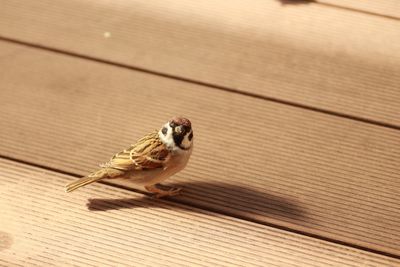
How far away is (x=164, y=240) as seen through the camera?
1.66m

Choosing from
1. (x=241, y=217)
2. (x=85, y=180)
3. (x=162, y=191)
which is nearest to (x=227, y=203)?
(x=241, y=217)

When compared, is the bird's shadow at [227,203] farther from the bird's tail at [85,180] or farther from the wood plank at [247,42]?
the wood plank at [247,42]

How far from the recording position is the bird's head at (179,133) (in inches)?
68.9

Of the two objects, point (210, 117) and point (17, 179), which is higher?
point (210, 117)

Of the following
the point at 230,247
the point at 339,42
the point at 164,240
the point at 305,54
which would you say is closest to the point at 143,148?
the point at 164,240

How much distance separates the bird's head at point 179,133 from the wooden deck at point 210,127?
17cm

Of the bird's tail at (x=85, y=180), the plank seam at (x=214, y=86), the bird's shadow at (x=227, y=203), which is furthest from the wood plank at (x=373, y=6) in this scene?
the bird's tail at (x=85, y=180)

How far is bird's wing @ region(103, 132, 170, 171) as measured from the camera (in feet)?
5.82

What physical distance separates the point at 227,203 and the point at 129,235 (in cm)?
35

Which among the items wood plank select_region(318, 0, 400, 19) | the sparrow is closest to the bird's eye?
the sparrow

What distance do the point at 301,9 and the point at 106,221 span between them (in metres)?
1.48

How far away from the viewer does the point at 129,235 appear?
1.67 meters

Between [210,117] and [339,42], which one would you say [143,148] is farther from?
[339,42]

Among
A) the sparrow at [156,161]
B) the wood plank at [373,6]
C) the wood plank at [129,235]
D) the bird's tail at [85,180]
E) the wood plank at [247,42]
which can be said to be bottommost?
the wood plank at [129,235]
